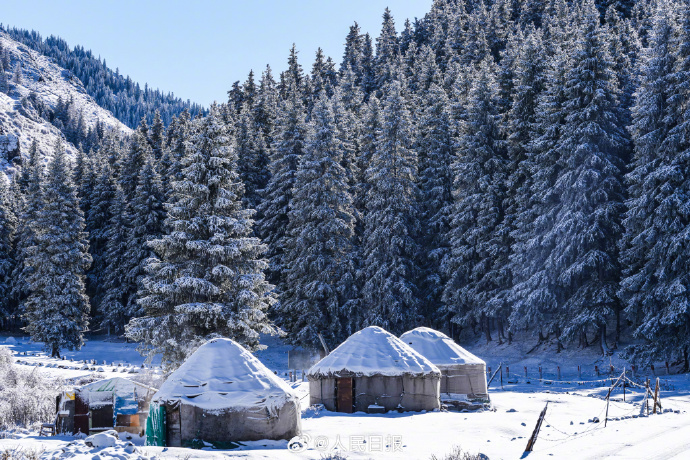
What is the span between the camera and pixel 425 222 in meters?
44.4

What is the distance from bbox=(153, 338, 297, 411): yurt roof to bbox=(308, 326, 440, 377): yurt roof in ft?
17.4

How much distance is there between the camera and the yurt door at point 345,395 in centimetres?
2278

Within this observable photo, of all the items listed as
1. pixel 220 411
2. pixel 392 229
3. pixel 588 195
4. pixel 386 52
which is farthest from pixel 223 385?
pixel 386 52

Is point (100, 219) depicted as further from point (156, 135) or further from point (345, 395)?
point (345, 395)

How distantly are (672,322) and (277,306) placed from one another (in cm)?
2413

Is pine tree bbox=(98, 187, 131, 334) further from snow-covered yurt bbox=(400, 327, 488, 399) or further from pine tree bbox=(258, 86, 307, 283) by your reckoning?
snow-covered yurt bbox=(400, 327, 488, 399)

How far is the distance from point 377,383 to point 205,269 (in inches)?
398

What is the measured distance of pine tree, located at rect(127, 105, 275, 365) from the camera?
88.2 feet

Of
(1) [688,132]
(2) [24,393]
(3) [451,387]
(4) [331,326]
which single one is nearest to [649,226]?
(1) [688,132]

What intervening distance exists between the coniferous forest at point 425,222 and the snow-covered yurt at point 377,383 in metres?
5.81

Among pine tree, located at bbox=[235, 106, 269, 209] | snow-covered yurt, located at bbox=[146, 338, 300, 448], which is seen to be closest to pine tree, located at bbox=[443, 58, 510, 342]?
→ pine tree, located at bbox=[235, 106, 269, 209]

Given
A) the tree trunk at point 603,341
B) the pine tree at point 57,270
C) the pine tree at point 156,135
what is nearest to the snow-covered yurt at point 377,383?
the tree trunk at point 603,341

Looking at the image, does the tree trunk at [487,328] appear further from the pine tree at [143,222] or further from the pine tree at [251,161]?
the pine tree at [143,222]

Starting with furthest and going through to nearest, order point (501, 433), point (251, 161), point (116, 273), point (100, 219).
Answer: point (100, 219), point (251, 161), point (116, 273), point (501, 433)
